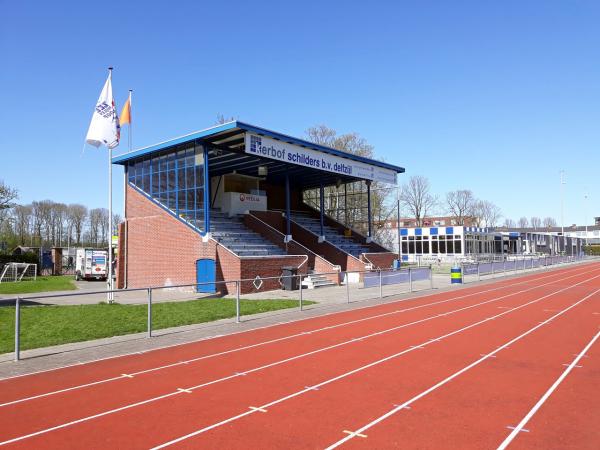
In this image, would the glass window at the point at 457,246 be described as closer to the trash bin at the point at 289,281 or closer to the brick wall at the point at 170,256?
the brick wall at the point at 170,256

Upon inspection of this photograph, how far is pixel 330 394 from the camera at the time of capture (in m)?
7.14

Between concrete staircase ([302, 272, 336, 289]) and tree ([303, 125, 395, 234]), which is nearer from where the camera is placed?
concrete staircase ([302, 272, 336, 289])

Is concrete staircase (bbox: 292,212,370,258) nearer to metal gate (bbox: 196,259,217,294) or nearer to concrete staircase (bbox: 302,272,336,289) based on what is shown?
concrete staircase (bbox: 302,272,336,289)

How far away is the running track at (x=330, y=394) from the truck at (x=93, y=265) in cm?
2924

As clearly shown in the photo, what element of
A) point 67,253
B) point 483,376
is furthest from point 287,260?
point 67,253

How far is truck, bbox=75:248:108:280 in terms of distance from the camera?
37.7 metres

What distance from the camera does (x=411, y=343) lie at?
11.0m

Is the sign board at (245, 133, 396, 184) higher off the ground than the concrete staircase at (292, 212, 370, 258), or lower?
higher

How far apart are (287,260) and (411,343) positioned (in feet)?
54.2

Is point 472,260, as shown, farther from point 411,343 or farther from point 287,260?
point 411,343

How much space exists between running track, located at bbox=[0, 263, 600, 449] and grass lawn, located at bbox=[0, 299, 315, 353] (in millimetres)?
2955

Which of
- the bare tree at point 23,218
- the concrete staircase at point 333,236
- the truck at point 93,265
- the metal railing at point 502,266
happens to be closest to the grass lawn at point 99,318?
the concrete staircase at point 333,236

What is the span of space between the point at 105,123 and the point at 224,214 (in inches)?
530

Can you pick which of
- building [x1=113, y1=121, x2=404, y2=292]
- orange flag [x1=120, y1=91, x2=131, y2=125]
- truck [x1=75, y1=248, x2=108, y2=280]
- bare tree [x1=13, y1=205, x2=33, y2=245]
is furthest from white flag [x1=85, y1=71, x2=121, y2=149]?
bare tree [x1=13, y1=205, x2=33, y2=245]
